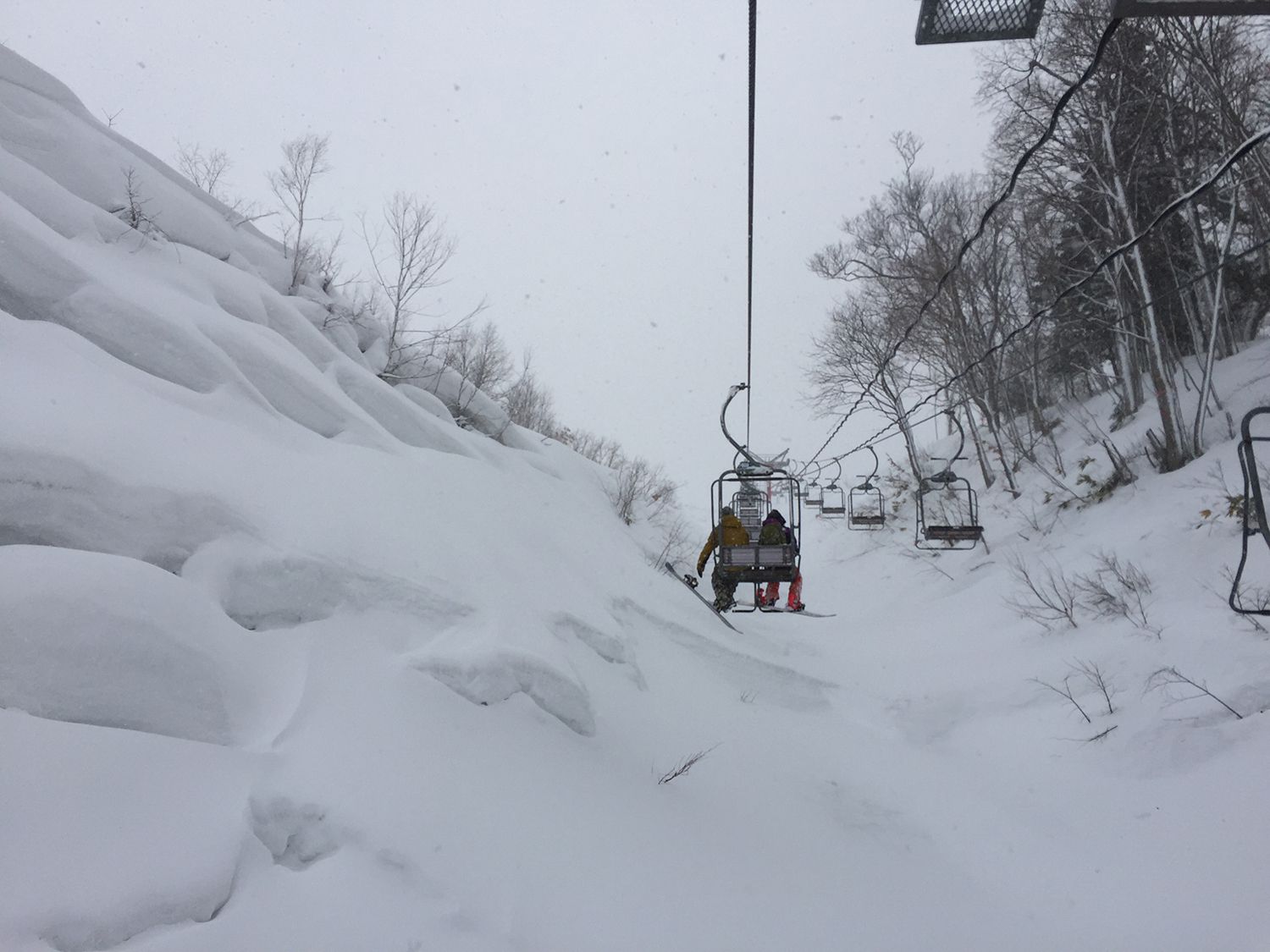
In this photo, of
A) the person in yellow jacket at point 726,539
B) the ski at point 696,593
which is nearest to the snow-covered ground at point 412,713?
the person in yellow jacket at point 726,539

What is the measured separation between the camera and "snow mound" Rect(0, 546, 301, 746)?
3113mm

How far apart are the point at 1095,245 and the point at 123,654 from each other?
62.4 feet

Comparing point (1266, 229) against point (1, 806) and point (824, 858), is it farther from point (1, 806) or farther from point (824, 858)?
point (1, 806)

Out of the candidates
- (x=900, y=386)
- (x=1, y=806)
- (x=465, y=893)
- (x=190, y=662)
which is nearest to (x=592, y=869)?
(x=465, y=893)

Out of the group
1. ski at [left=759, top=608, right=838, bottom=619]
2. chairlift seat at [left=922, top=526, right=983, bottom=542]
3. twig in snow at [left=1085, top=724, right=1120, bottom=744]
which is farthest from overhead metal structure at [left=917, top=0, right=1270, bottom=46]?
ski at [left=759, top=608, right=838, bottom=619]

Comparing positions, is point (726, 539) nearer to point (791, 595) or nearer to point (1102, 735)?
point (791, 595)

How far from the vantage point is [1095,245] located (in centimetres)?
1533

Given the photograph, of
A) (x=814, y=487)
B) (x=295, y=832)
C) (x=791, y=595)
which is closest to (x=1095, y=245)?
(x=814, y=487)

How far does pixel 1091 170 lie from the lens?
13336 mm

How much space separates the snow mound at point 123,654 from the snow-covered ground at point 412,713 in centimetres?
2

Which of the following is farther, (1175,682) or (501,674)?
(1175,682)

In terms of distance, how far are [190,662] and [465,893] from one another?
6.39 feet

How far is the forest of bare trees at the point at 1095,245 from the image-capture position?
1118cm

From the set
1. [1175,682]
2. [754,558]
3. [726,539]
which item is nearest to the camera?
[1175,682]
